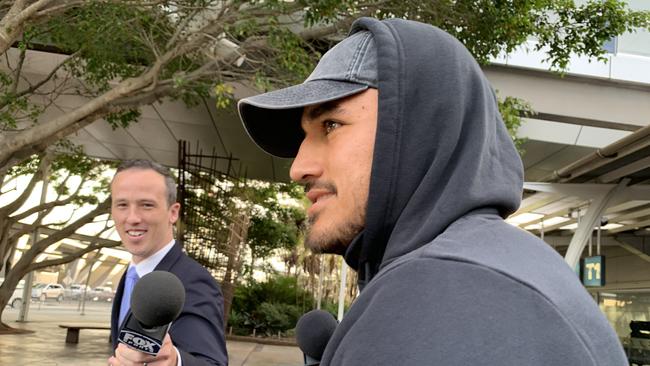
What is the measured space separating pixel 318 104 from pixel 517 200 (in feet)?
1.10

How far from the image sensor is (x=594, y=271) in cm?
1096

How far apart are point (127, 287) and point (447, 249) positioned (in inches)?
66.6

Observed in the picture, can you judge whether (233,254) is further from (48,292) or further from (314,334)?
(48,292)

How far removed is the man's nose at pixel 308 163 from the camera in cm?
109

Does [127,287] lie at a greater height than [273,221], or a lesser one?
greater

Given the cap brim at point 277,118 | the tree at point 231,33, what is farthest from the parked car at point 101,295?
the cap brim at point 277,118

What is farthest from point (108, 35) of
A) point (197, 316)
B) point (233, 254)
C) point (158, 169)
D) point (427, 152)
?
point (233, 254)

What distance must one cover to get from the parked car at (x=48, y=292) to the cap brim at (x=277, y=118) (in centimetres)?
3403

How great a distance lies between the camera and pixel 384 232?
3.20 ft

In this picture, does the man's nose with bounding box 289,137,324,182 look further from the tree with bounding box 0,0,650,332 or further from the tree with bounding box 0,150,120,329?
the tree with bounding box 0,150,120,329

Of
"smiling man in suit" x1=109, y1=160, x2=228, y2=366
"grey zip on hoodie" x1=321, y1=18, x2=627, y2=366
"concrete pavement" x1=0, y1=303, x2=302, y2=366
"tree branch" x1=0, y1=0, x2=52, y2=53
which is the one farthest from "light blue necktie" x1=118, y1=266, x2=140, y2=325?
"concrete pavement" x1=0, y1=303, x2=302, y2=366

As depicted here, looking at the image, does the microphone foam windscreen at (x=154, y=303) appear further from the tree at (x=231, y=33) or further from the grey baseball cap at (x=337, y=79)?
the tree at (x=231, y=33)

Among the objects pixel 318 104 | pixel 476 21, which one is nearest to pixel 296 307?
pixel 476 21

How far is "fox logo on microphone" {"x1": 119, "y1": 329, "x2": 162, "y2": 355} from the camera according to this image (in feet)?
4.34
